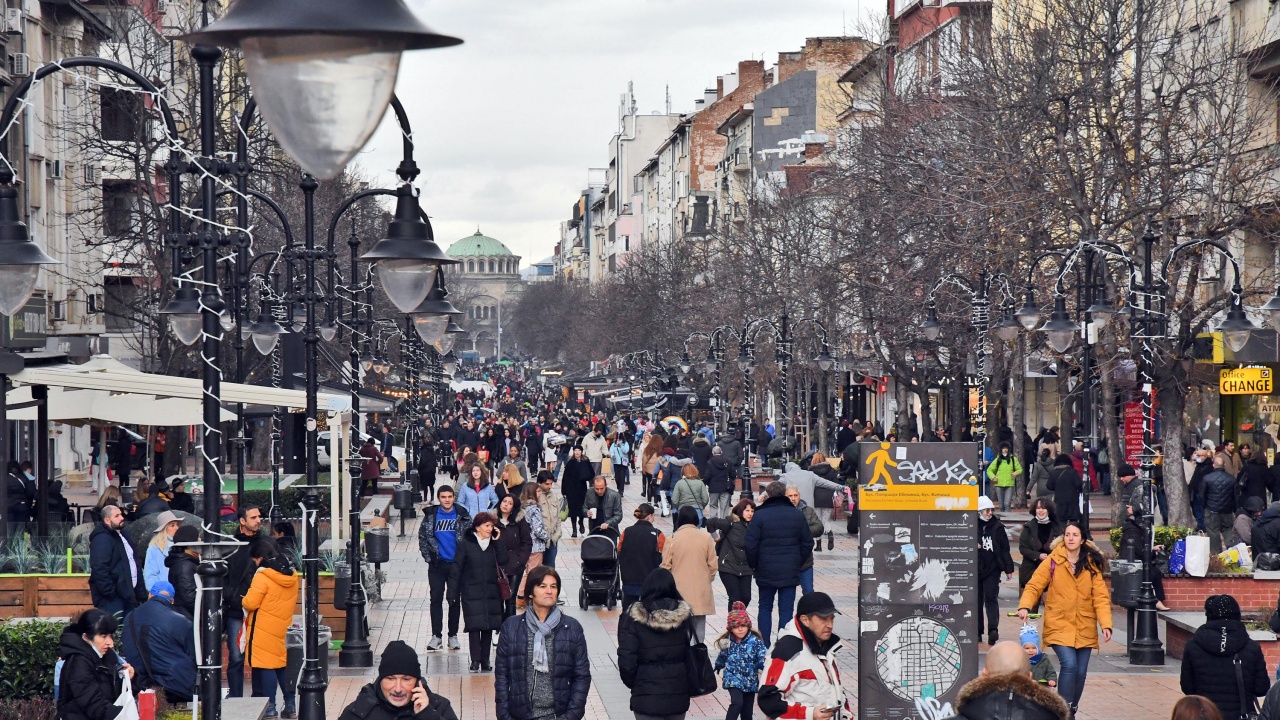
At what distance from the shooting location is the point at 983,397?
1167 inches

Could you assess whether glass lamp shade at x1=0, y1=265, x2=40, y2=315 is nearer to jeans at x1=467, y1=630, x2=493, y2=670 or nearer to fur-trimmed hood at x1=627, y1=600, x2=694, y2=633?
fur-trimmed hood at x1=627, y1=600, x2=694, y2=633

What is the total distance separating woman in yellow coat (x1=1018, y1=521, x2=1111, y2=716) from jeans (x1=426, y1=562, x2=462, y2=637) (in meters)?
6.12

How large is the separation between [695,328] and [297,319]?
31531 mm

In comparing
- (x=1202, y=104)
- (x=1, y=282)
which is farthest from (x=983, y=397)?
(x=1, y=282)

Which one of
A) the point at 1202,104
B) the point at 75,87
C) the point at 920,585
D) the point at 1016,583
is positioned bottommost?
the point at 1016,583

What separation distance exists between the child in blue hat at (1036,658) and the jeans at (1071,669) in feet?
1.64

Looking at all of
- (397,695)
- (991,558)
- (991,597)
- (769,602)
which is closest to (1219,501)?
(991,597)

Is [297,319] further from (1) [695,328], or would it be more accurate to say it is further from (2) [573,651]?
(1) [695,328]

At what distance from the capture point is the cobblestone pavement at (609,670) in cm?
1391

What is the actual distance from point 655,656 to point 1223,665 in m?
3.63

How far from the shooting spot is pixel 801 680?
349 inches

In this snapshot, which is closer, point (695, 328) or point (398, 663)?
point (398, 663)

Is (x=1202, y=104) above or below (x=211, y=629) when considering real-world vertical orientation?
above

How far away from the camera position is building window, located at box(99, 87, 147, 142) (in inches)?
1366
